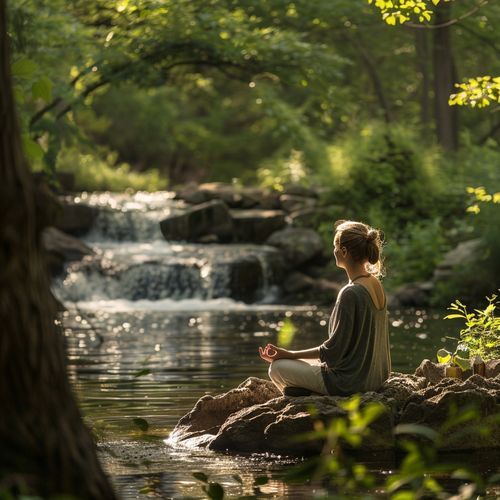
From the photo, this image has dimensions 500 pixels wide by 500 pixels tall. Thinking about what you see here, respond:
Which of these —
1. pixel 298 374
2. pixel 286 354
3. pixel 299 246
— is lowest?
pixel 298 374

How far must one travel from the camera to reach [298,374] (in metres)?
8.91

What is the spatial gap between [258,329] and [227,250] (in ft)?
28.8

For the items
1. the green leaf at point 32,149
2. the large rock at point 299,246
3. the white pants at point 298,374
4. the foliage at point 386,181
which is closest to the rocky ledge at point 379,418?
the white pants at point 298,374

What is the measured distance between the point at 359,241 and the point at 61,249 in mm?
20346

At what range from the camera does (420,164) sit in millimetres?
30781

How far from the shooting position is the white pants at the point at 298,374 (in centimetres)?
888

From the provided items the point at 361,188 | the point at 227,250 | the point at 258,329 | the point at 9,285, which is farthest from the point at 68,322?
the point at 9,285

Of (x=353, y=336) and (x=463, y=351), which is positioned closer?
(x=353, y=336)

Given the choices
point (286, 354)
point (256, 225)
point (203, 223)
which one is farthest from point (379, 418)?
point (203, 223)

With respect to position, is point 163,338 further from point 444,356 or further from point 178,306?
point 444,356

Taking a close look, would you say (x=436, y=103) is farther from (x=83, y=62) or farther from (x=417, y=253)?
(x=83, y=62)

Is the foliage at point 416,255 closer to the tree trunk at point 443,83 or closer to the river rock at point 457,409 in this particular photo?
the tree trunk at point 443,83

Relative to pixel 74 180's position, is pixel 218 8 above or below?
above

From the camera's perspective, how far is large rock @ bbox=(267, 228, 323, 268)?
95.4 feet
